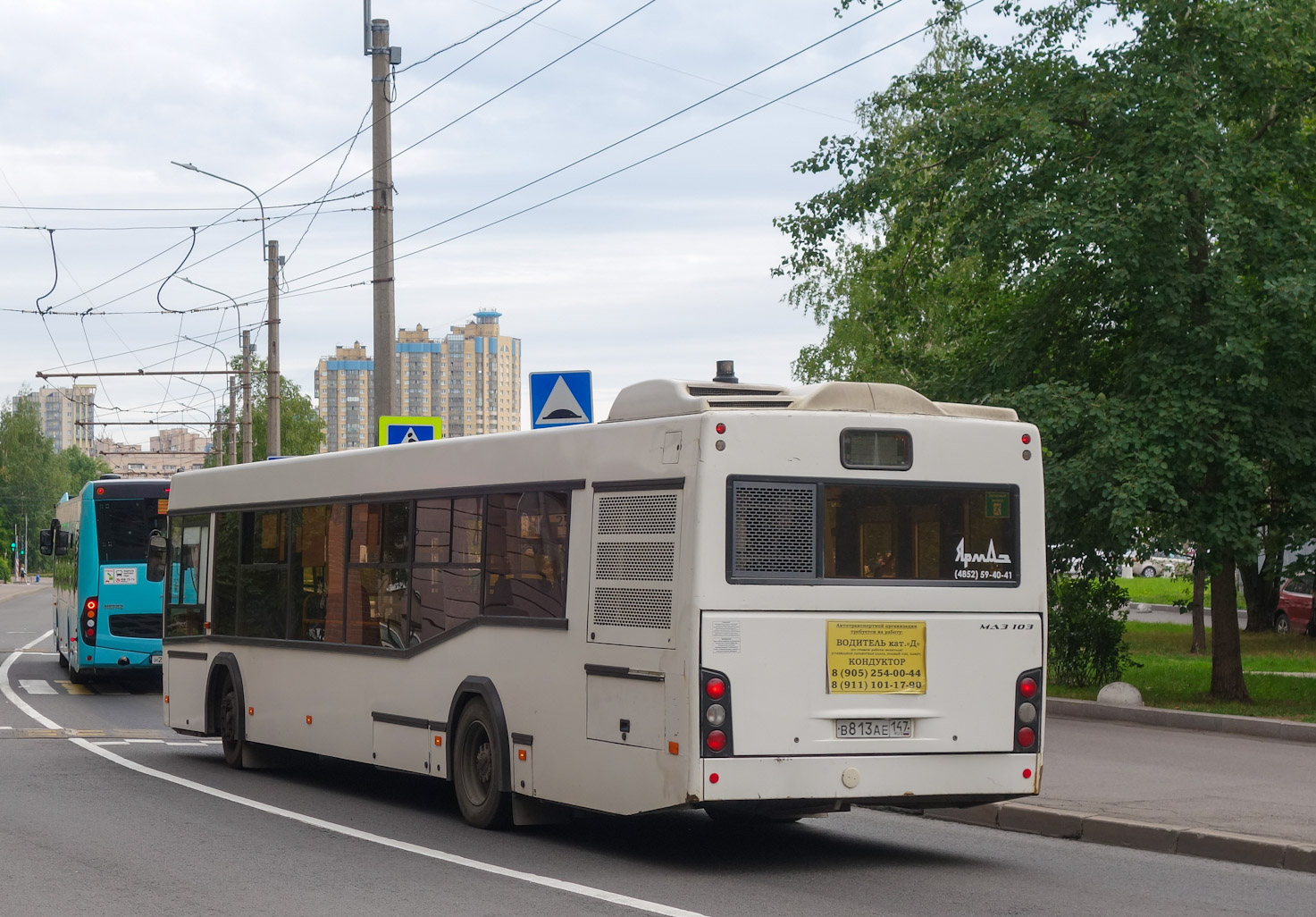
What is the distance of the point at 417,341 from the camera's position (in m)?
116

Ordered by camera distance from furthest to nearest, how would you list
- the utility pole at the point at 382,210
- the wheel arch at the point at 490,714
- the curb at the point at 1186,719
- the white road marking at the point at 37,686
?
the white road marking at the point at 37,686 → the utility pole at the point at 382,210 → the curb at the point at 1186,719 → the wheel arch at the point at 490,714

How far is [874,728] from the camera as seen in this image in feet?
30.7

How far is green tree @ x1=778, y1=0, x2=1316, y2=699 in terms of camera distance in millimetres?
18375

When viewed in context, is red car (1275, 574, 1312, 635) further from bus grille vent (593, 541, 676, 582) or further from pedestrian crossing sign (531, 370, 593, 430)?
bus grille vent (593, 541, 676, 582)

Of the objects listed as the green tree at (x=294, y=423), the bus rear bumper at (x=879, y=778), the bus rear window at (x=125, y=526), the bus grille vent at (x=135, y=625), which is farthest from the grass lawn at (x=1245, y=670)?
the green tree at (x=294, y=423)

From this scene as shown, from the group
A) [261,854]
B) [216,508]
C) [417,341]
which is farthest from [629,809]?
[417,341]

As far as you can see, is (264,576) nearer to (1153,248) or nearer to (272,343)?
(1153,248)

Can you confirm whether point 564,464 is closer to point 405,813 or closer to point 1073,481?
point 405,813

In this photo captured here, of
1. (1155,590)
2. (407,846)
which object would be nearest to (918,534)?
(407,846)

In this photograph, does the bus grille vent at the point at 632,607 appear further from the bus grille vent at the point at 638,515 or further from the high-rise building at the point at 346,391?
the high-rise building at the point at 346,391

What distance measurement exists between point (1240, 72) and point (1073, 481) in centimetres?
503

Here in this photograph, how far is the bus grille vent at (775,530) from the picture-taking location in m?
9.16

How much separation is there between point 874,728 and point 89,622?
1687cm

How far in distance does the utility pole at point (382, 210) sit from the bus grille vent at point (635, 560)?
11.6 meters
